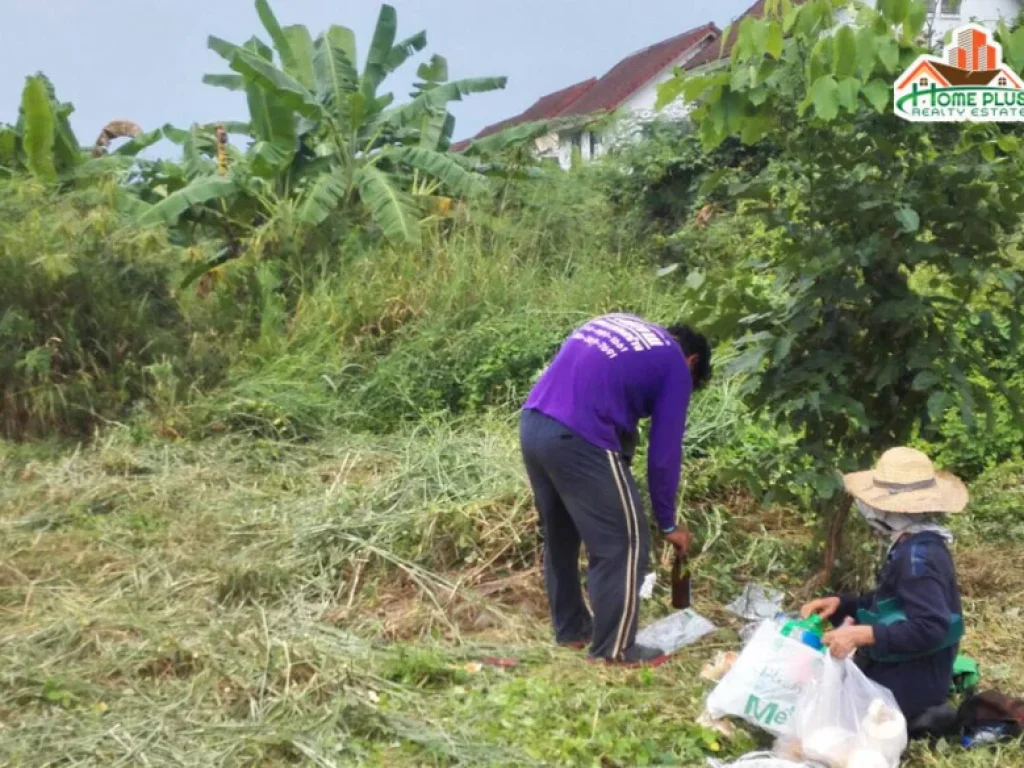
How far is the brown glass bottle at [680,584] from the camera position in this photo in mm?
4527

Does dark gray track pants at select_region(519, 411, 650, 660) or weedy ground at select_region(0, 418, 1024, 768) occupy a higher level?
dark gray track pants at select_region(519, 411, 650, 660)

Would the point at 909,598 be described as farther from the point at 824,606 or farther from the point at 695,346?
the point at 695,346

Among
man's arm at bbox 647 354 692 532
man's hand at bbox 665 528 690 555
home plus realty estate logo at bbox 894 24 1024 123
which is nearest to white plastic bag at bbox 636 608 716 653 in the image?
man's hand at bbox 665 528 690 555

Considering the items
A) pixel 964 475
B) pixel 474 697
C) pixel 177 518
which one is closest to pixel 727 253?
pixel 964 475

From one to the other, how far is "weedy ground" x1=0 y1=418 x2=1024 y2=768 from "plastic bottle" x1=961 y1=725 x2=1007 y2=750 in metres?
0.05

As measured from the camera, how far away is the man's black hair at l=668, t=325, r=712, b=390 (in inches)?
166

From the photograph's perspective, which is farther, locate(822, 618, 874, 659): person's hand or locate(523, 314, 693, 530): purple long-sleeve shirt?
locate(523, 314, 693, 530): purple long-sleeve shirt

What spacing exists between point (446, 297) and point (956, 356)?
17.5 ft

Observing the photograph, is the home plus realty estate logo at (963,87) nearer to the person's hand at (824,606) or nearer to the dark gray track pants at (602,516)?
the dark gray track pants at (602,516)

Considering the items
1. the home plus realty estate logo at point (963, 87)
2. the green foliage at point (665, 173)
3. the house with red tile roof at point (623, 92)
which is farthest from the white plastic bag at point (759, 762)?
the house with red tile roof at point (623, 92)

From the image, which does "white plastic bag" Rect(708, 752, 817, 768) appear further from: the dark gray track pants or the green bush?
the green bush

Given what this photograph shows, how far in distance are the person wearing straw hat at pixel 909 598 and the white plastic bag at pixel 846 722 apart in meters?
0.08

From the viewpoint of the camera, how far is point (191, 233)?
38.2ft

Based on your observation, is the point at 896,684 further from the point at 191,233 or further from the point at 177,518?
the point at 191,233
